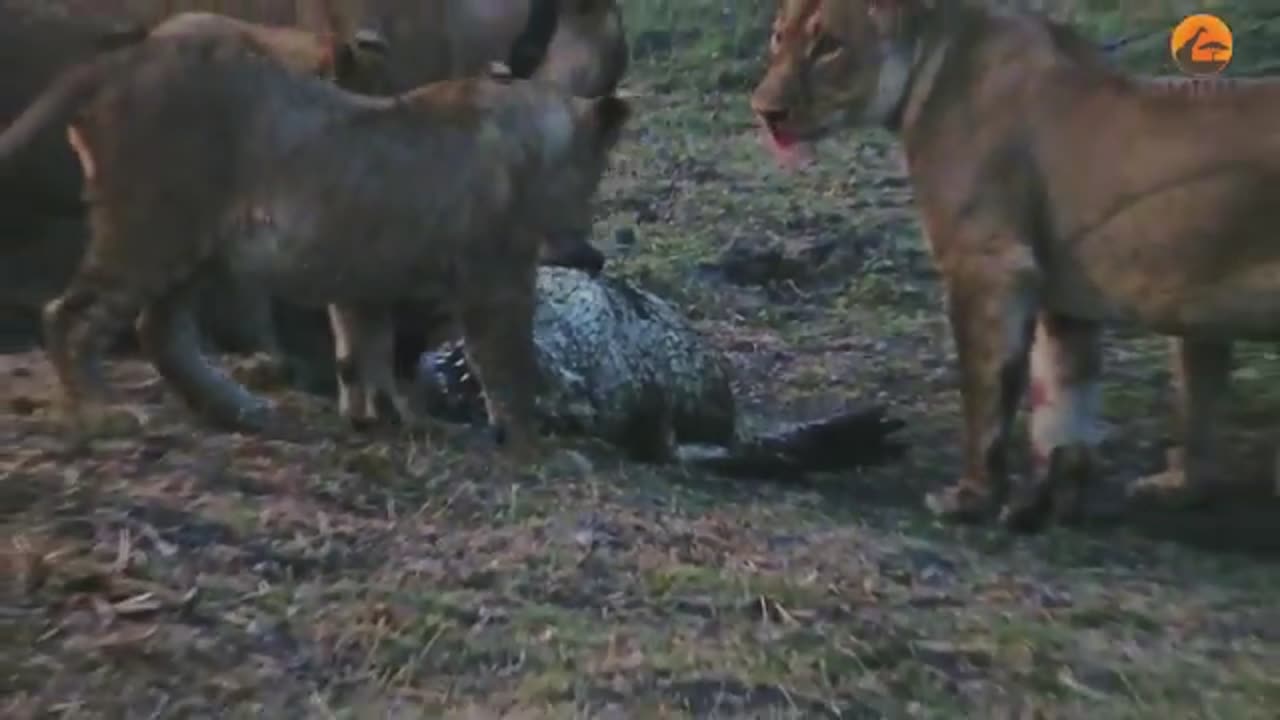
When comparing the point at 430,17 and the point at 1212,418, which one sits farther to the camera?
the point at 430,17

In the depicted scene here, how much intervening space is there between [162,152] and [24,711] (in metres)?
1.78

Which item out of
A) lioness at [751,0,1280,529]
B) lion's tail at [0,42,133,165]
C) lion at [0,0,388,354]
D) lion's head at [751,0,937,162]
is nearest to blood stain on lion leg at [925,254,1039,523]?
lioness at [751,0,1280,529]

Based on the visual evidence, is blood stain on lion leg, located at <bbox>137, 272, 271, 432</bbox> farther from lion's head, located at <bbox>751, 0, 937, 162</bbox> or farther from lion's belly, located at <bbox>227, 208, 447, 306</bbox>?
lion's head, located at <bbox>751, 0, 937, 162</bbox>

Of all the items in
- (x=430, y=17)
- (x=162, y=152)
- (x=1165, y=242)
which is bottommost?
(x=1165, y=242)

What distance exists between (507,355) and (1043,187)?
1.34 meters

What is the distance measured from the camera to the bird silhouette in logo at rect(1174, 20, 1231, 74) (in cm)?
889

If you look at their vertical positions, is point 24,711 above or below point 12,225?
below

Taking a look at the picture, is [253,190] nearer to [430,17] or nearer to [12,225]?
[12,225]

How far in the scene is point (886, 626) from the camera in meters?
3.71

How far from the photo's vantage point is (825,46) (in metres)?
5.21

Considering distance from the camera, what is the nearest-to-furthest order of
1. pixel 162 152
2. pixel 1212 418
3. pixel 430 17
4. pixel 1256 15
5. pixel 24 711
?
pixel 24 711 → pixel 162 152 → pixel 1212 418 → pixel 430 17 → pixel 1256 15

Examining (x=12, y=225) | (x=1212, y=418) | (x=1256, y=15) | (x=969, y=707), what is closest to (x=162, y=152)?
(x=12, y=225)

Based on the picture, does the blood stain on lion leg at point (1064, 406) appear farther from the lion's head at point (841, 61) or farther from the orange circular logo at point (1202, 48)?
the orange circular logo at point (1202, 48)

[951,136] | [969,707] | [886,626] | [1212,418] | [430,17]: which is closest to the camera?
[969,707]
